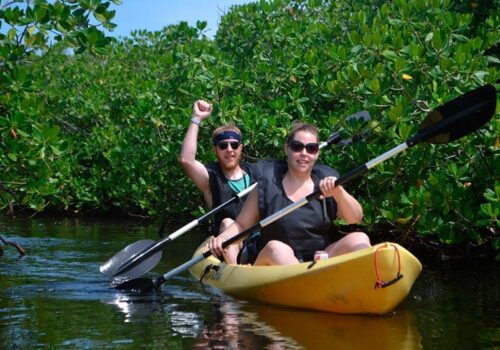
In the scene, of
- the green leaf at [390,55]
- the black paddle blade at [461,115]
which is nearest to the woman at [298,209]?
the black paddle blade at [461,115]

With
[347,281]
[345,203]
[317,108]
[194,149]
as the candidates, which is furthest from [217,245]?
[317,108]

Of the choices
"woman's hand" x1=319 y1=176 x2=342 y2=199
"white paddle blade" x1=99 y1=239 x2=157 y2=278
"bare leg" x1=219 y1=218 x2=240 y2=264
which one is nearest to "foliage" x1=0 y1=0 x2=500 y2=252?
"white paddle blade" x1=99 y1=239 x2=157 y2=278

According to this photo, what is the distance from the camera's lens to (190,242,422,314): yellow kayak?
4.74 meters

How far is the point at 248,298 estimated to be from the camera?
5730 mm

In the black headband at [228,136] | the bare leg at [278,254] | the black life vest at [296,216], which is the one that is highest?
the black headband at [228,136]

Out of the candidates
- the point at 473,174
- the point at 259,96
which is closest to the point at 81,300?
the point at 473,174

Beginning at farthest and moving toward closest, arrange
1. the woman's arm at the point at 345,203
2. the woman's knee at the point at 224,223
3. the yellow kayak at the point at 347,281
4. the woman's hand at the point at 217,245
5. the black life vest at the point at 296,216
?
Answer: the woman's knee at the point at 224,223 < the woman's hand at the point at 217,245 < the black life vest at the point at 296,216 < the woman's arm at the point at 345,203 < the yellow kayak at the point at 347,281

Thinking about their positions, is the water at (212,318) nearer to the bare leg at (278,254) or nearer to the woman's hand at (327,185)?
the bare leg at (278,254)

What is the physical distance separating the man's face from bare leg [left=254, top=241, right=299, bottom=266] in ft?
4.28

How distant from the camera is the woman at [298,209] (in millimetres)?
5332

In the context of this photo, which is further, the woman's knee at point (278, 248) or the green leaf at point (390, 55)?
the green leaf at point (390, 55)

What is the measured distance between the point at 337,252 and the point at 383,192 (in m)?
2.27

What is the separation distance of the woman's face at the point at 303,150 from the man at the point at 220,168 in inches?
49.8

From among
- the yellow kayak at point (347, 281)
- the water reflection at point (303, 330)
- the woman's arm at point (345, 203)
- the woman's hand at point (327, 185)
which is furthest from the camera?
the woman's arm at point (345, 203)
